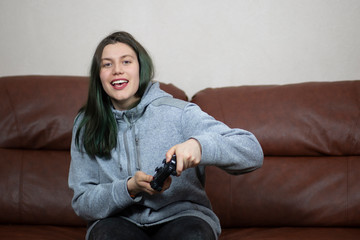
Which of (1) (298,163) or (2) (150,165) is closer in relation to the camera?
(2) (150,165)

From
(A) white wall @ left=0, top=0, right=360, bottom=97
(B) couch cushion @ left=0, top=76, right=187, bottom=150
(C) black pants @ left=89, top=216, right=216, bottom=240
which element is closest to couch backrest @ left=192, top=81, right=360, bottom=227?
(A) white wall @ left=0, top=0, right=360, bottom=97

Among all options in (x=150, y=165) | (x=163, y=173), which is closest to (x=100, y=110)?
(x=150, y=165)

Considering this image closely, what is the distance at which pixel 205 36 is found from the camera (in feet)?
7.06

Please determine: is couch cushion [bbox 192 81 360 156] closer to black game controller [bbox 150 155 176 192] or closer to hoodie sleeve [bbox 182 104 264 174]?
hoodie sleeve [bbox 182 104 264 174]

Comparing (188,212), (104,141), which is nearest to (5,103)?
(104,141)

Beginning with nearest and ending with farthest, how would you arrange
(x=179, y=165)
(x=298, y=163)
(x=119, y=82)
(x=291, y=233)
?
(x=179, y=165) → (x=119, y=82) → (x=291, y=233) → (x=298, y=163)

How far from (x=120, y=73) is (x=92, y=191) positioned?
404 millimetres

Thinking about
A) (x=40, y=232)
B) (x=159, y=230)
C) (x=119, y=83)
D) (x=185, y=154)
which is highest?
(x=119, y=83)

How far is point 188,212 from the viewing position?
135 centimetres

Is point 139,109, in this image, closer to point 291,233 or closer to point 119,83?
point 119,83

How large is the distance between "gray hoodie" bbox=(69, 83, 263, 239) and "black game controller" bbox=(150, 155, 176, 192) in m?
0.20

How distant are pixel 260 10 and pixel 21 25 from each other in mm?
1232

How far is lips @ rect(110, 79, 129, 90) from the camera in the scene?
1.44 meters

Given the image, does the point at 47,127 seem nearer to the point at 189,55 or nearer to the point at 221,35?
the point at 189,55
